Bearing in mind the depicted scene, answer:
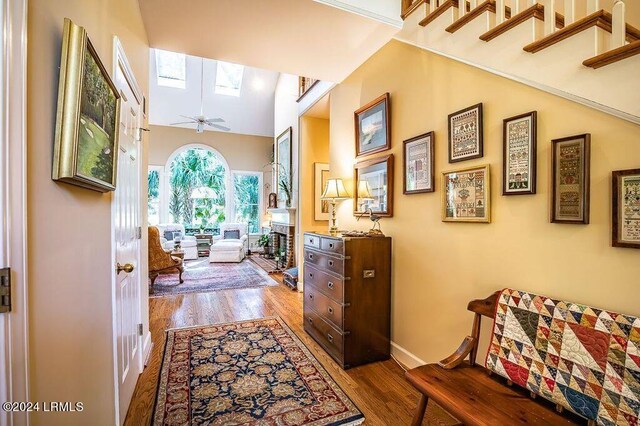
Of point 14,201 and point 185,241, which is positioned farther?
point 185,241

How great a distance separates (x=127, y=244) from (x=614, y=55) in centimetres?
261

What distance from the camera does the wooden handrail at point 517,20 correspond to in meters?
1.41

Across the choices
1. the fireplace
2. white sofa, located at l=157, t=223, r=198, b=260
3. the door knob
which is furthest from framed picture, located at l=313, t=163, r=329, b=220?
white sofa, located at l=157, t=223, r=198, b=260

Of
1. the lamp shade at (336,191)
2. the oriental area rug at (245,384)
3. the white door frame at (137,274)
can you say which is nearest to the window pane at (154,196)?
the oriental area rug at (245,384)

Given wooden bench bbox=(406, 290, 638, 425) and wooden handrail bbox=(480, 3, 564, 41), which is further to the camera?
wooden handrail bbox=(480, 3, 564, 41)

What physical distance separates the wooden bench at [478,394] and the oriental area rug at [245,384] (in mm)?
612

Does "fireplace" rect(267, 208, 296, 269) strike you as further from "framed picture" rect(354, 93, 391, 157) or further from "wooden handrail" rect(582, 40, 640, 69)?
"wooden handrail" rect(582, 40, 640, 69)

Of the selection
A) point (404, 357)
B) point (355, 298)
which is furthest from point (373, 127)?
point (404, 357)

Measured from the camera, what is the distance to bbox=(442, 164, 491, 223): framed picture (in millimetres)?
1812

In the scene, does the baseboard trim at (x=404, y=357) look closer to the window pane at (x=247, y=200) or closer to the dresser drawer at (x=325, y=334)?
the dresser drawer at (x=325, y=334)

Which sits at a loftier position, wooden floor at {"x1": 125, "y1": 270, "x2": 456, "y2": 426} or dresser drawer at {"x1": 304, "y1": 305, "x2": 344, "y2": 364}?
dresser drawer at {"x1": 304, "y1": 305, "x2": 344, "y2": 364}

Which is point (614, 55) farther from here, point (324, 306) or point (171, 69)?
point (171, 69)

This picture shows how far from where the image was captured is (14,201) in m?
0.71

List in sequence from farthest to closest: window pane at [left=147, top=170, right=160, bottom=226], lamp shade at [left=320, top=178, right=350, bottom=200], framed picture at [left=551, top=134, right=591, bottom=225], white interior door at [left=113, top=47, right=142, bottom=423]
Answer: window pane at [left=147, top=170, right=160, bottom=226]
lamp shade at [left=320, top=178, right=350, bottom=200]
white interior door at [left=113, top=47, right=142, bottom=423]
framed picture at [left=551, top=134, right=591, bottom=225]
